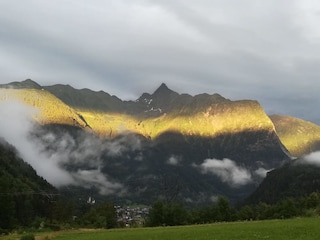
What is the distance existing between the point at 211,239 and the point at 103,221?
106362 millimetres

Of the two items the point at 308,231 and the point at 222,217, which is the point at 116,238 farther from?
the point at 222,217

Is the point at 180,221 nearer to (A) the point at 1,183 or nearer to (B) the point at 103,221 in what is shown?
(B) the point at 103,221

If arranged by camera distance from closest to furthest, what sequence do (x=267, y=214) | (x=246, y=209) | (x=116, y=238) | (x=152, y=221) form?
(x=116, y=238) → (x=152, y=221) → (x=267, y=214) → (x=246, y=209)

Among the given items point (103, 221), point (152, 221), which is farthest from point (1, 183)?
point (152, 221)

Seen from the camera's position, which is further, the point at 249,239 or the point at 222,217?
the point at 222,217

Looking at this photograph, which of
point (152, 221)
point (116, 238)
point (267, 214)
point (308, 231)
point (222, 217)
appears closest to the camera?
point (308, 231)

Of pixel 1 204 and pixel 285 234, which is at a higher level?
pixel 1 204

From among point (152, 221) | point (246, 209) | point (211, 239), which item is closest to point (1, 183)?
point (152, 221)

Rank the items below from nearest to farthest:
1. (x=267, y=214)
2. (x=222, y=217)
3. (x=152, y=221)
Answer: (x=152, y=221)
(x=222, y=217)
(x=267, y=214)

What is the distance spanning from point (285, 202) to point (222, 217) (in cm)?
2946

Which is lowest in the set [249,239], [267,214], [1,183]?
[249,239]

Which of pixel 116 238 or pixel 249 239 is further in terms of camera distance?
pixel 116 238

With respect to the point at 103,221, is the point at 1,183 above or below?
above

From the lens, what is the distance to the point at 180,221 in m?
138
